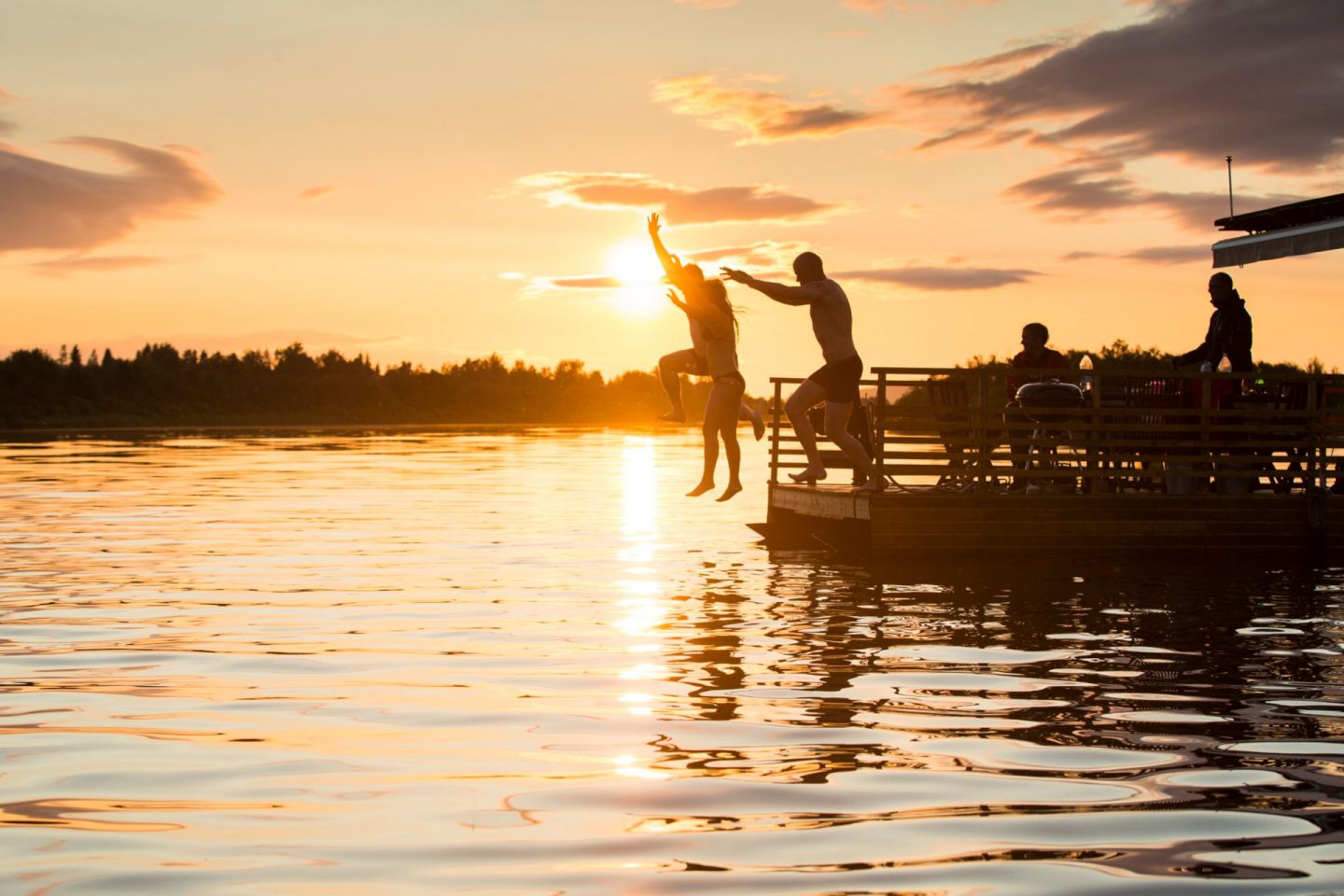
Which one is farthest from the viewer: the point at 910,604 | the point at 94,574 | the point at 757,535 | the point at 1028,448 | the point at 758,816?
the point at 757,535

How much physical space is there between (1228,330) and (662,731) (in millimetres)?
11675

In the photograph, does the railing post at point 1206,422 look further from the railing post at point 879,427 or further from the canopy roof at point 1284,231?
the railing post at point 879,427

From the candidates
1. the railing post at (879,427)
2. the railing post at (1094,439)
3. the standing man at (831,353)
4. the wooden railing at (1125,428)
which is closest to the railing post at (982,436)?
the wooden railing at (1125,428)

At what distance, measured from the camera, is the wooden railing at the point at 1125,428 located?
14.9 m

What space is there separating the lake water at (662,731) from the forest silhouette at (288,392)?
8988 centimetres

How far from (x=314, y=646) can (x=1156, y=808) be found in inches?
214

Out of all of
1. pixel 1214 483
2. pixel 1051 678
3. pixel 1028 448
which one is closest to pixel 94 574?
pixel 1051 678

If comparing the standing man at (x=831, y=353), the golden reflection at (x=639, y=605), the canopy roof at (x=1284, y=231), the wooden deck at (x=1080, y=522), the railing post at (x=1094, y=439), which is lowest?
the golden reflection at (x=639, y=605)

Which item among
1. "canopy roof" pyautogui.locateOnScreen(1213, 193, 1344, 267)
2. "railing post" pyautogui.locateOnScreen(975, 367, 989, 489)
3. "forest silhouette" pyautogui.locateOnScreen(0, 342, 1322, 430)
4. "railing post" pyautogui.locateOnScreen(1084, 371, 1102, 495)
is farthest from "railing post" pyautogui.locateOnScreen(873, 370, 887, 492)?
"forest silhouette" pyautogui.locateOnScreen(0, 342, 1322, 430)

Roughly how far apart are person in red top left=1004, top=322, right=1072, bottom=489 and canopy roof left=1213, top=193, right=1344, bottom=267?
11.0 ft

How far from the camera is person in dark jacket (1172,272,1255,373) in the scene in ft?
50.1

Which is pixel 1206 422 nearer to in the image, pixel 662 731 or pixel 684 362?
pixel 684 362

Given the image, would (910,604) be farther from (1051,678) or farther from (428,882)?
(428,882)

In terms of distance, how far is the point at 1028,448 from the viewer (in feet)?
51.9
